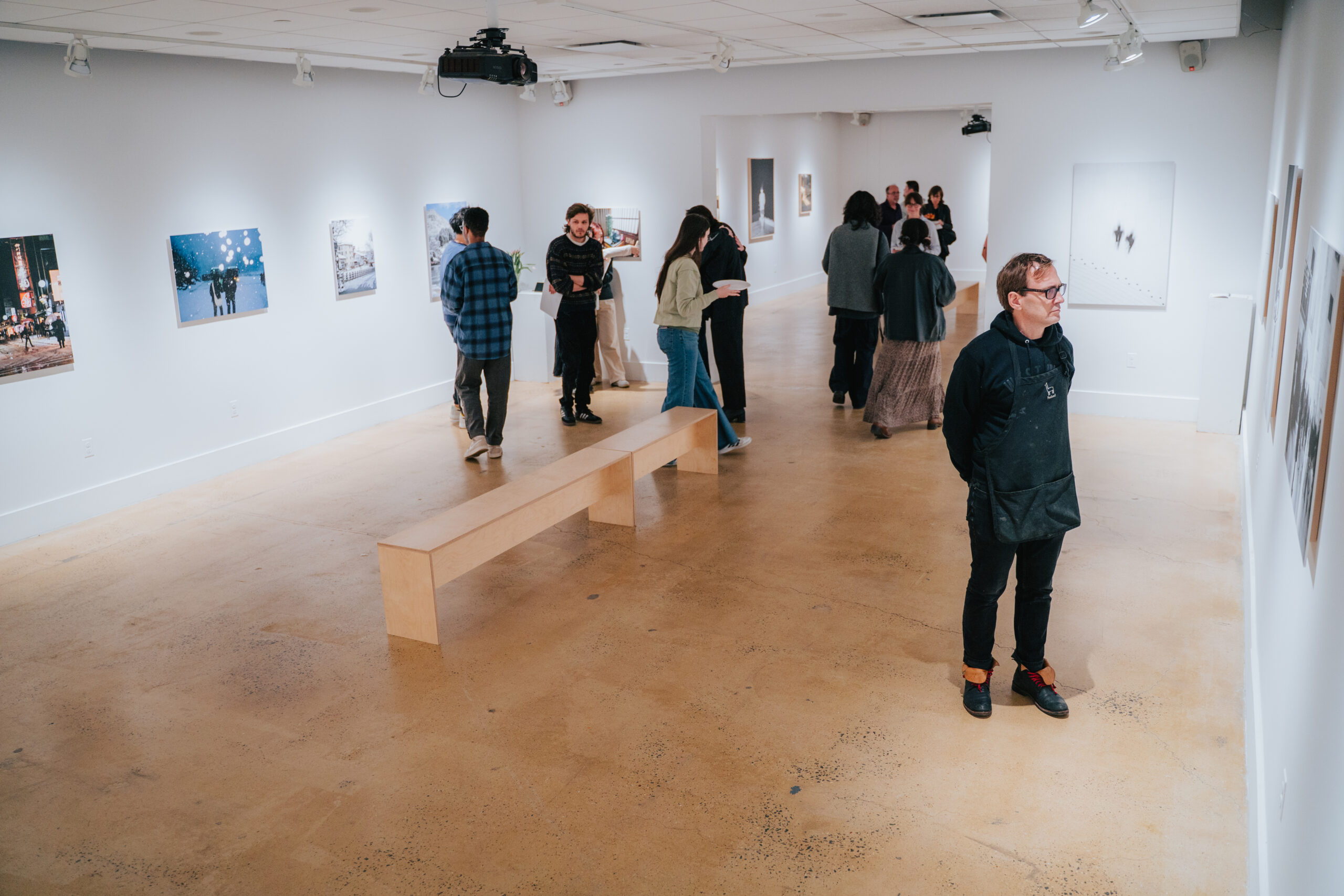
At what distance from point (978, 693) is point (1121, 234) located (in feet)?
19.2

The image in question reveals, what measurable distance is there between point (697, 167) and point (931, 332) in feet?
10.8

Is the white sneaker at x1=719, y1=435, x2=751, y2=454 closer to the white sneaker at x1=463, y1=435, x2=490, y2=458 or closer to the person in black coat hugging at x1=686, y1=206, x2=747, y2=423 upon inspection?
the person in black coat hugging at x1=686, y1=206, x2=747, y2=423

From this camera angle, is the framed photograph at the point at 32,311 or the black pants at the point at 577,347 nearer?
the framed photograph at the point at 32,311

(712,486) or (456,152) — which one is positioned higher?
(456,152)

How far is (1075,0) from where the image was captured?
19.5 feet

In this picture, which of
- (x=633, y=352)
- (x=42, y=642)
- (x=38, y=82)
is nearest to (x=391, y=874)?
(x=42, y=642)

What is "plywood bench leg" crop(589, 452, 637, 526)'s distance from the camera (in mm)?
6223

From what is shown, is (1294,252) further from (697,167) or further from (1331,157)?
(697,167)

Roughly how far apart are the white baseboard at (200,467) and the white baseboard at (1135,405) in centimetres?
597

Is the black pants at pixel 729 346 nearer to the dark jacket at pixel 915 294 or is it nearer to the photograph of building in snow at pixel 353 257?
the dark jacket at pixel 915 294

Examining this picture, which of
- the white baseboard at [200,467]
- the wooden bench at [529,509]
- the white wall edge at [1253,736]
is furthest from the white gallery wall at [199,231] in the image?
the white wall edge at [1253,736]

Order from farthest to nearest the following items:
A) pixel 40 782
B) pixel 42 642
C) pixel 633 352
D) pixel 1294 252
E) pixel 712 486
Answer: pixel 633 352 → pixel 712 486 → pixel 42 642 → pixel 1294 252 → pixel 40 782

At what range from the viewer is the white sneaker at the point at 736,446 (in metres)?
7.93

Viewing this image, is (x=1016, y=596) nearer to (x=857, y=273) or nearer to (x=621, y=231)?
(x=857, y=273)
